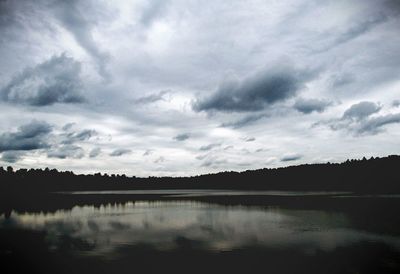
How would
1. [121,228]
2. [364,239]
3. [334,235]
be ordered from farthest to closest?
[121,228] < [334,235] < [364,239]

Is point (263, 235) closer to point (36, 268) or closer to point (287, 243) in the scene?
point (287, 243)

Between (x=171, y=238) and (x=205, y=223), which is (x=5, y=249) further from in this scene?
(x=205, y=223)

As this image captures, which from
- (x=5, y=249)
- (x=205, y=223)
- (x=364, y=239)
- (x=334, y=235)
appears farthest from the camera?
(x=205, y=223)

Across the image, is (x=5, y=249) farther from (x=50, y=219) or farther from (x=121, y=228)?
(x=50, y=219)

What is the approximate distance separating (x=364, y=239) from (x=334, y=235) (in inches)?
149

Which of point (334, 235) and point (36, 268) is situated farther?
point (334, 235)

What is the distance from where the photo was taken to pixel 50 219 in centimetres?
6175

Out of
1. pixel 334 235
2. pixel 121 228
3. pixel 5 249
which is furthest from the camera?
pixel 121 228

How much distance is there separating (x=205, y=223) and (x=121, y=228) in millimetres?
13187

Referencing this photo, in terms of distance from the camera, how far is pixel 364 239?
38.1 meters

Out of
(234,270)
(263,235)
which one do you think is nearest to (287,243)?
(263,235)

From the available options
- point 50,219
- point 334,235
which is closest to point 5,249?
point 50,219

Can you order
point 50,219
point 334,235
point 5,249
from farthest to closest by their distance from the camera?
point 50,219 → point 334,235 → point 5,249

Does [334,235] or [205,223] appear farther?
[205,223]
